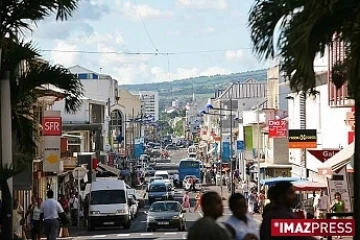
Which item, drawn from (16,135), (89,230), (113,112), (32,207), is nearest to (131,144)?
(113,112)

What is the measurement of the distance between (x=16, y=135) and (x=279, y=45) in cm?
1005

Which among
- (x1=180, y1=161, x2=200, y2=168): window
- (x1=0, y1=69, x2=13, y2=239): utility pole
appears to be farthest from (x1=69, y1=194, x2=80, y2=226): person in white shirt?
(x1=180, y1=161, x2=200, y2=168): window

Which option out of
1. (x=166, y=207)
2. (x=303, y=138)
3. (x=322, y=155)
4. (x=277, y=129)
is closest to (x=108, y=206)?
(x=166, y=207)

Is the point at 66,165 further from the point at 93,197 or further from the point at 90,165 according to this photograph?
the point at 93,197

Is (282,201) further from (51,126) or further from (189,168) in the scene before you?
(189,168)

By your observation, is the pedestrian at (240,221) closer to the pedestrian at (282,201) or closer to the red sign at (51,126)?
the pedestrian at (282,201)

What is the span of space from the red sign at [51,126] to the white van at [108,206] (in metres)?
3.60

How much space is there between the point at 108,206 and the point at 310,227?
32222 millimetres

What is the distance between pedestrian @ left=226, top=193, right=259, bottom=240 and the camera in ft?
43.2

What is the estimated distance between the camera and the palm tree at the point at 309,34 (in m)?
15.7

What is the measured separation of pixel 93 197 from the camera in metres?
47.9

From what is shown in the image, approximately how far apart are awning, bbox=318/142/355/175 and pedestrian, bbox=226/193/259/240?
71.9 feet

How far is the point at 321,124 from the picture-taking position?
57.6m

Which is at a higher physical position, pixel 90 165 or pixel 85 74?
pixel 85 74
